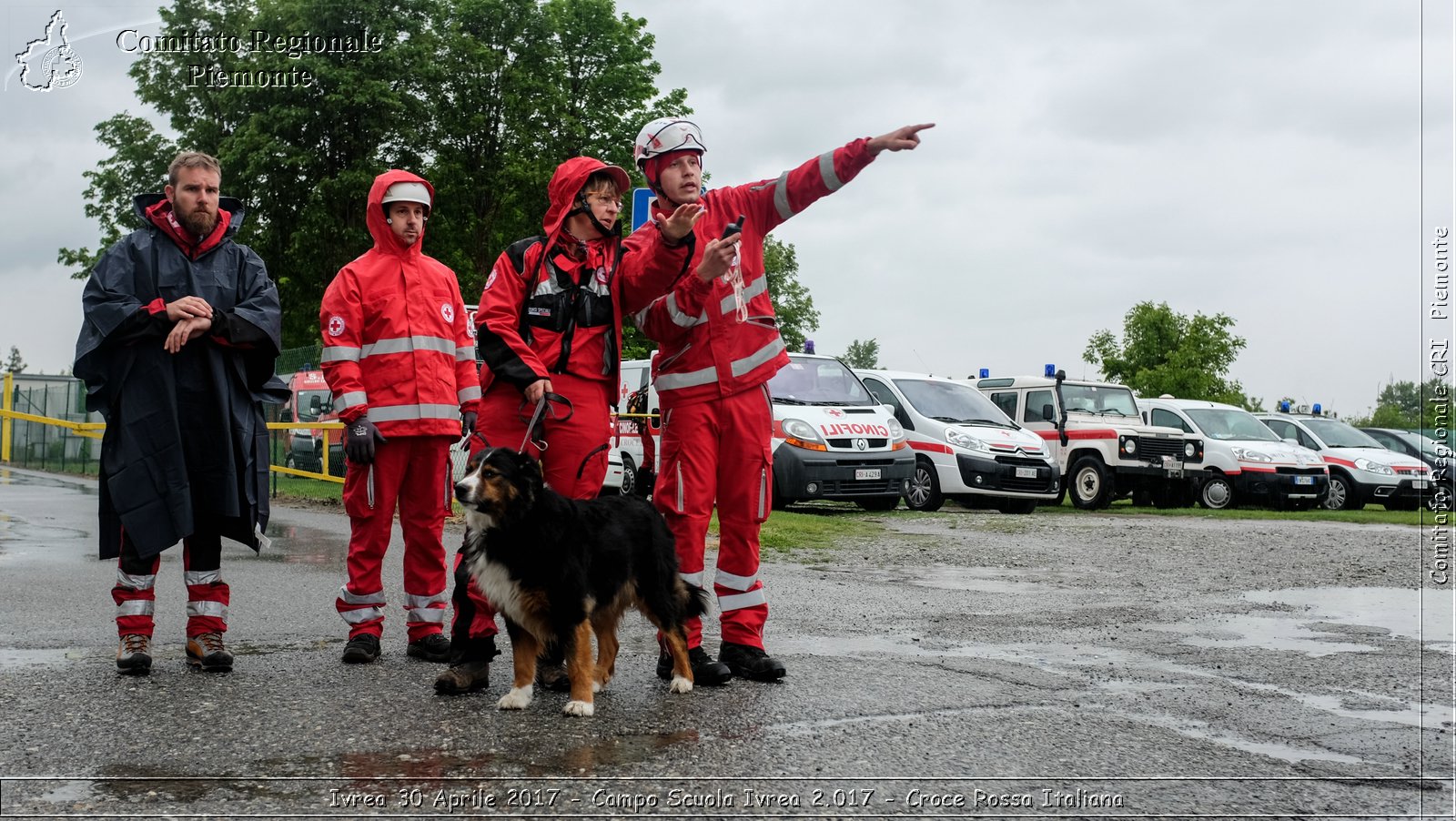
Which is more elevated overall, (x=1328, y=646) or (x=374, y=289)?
(x=374, y=289)

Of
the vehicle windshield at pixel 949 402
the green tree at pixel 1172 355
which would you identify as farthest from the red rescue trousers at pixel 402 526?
the green tree at pixel 1172 355

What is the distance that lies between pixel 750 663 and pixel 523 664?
1.06 m

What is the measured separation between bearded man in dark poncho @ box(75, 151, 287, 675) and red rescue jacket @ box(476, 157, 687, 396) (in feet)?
3.82

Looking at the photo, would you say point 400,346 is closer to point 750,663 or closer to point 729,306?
point 729,306

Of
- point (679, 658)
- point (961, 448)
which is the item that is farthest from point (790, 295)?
point (679, 658)

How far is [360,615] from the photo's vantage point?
19.9ft

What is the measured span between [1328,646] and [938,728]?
3.19 metres

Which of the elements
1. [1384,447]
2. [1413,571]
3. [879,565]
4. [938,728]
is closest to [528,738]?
[938,728]

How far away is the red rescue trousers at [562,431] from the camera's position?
A: 18.5ft

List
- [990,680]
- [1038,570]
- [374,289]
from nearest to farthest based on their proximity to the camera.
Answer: [990,680], [374,289], [1038,570]

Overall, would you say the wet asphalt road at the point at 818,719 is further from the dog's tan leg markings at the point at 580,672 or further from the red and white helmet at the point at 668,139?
the red and white helmet at the point at 668,139

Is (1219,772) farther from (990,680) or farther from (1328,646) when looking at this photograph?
(1328,646)

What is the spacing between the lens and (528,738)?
4.44m

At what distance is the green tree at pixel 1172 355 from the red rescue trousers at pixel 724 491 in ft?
182
